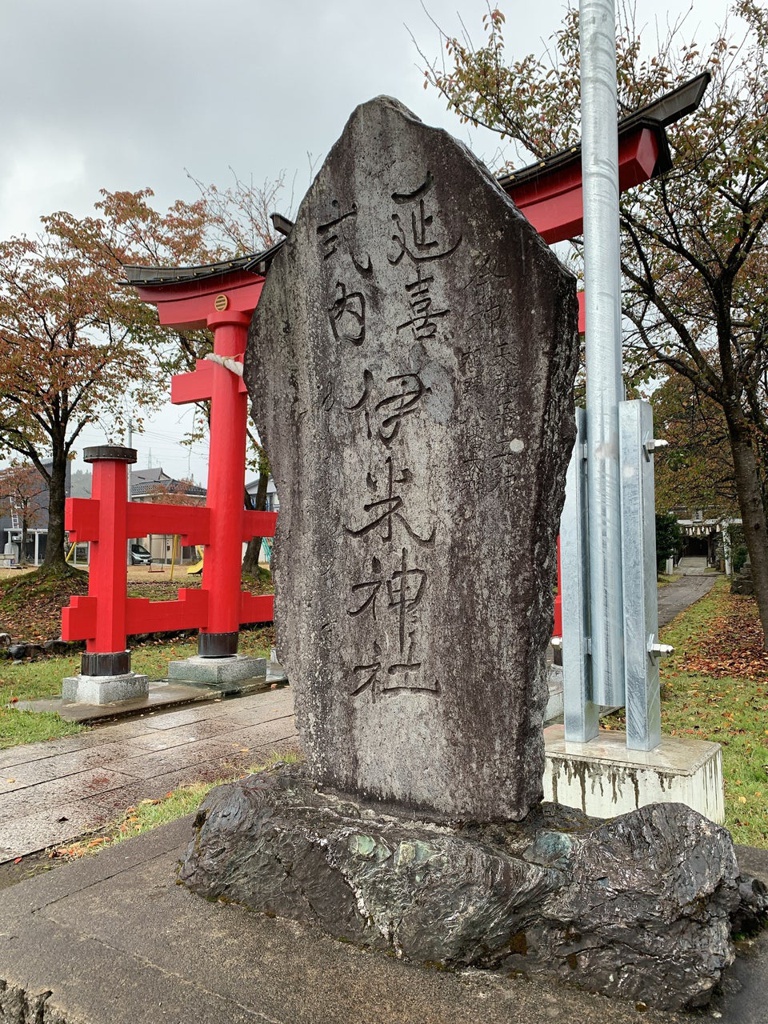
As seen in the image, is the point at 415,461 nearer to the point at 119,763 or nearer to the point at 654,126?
the point at 119,763

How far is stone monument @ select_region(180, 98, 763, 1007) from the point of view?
2230 mm

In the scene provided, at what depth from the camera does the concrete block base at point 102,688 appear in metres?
7.27

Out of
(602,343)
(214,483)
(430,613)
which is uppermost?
(602,343)

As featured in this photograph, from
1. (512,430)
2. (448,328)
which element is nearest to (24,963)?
(512,430)

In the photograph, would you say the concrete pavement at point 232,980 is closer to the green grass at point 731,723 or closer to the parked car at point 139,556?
the green grass at point 731,723

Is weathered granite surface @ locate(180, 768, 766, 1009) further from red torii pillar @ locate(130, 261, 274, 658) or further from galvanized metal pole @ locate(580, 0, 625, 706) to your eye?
red torii pillar @ locate(130, 261, 274, 658)

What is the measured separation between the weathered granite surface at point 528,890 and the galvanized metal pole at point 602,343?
1.05 meters

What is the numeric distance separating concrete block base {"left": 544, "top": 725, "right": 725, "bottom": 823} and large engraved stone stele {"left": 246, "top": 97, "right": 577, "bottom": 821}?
36.8 inches

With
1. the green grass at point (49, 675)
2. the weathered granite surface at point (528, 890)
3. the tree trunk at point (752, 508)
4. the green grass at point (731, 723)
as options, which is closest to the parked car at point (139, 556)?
the green grass at point (49, 675)

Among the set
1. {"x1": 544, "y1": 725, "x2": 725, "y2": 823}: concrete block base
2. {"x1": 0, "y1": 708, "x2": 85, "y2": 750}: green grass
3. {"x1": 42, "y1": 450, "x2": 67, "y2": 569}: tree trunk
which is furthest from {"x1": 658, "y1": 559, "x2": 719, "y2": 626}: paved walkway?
{"x1": 42, "y1": 450, "x2": 67, "y2": 569}: tree trunk

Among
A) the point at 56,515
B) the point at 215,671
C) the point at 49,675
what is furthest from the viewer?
the point at 56,515

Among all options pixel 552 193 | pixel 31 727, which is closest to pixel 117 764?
pixel 31 727

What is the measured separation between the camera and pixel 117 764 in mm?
5500

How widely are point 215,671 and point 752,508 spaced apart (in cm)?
674
